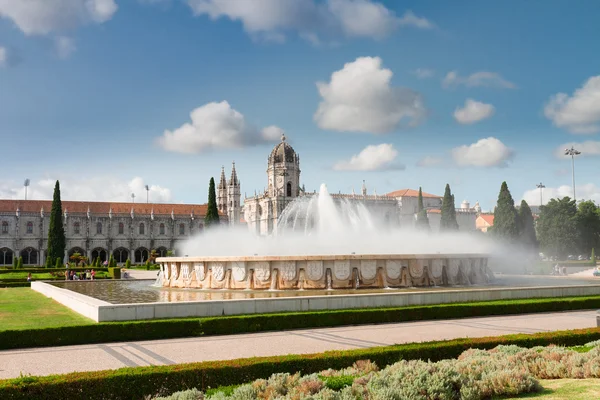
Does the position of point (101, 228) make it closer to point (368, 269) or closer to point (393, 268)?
point (368, 269)

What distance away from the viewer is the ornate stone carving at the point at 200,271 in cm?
1953

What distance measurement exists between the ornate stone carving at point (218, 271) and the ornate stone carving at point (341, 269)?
3846mm

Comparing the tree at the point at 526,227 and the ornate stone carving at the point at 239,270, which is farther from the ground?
the tree at the point at 526,227

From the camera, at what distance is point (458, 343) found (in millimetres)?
8516

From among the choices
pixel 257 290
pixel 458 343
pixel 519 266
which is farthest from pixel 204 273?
pixel 519 266

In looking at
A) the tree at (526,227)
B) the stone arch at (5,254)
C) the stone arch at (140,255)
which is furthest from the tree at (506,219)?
the stone arch at (5,254)

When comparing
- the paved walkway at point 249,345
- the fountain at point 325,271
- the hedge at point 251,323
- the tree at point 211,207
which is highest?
the tree at point 211,207

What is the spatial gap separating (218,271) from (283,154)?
214 feet

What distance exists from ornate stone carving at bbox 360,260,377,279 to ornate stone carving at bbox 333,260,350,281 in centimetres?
52

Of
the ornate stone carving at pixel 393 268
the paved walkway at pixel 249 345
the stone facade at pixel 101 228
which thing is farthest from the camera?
the stone facade at pixel 101 228

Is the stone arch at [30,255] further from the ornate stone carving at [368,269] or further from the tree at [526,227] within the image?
the ornate stone carving at [368,269]

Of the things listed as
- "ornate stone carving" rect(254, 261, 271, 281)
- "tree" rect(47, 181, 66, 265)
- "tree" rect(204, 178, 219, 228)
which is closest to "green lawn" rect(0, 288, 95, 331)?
"ornate stone carving" rect(254, 261, 271, 281)

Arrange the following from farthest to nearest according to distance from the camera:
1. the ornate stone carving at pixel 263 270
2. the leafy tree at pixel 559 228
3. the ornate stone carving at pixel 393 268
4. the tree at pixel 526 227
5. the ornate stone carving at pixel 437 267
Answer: the leafy tree at pixel 559 228
the tree at pixel 526 227
the ornate stone carving at pixel 437 267
the ornate stone carving at pixel 393 268
the ornate stone carving at pixel 263 270

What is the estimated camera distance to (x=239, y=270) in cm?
1847
